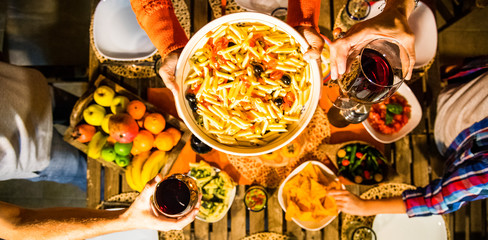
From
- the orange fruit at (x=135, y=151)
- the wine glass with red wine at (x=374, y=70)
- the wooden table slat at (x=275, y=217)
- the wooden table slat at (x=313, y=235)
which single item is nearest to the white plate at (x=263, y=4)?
the wine glass with red wine at (x=374, y=70)

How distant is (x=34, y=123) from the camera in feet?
5.74

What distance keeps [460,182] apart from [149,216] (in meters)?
1.50

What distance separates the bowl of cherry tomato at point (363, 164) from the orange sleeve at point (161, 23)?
1.11m

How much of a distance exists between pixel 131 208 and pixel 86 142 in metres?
0.60

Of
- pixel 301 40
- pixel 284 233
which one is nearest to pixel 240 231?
pixel 284 233

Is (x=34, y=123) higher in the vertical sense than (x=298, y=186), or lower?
higher

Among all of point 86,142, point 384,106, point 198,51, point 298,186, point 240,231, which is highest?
point 198,51

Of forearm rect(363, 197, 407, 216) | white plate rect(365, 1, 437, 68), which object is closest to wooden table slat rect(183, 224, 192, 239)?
forearm rect(363, 197, 407, 216)

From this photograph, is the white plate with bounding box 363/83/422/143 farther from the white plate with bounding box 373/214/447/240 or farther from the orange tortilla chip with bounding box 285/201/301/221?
the orange tortilla chip with bounding box 285/201/301/221

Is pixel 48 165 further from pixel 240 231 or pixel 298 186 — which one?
pixel 298 186

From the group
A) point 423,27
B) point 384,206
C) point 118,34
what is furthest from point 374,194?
point 118,34

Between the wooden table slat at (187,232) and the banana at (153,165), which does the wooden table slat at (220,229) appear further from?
the banana at (153,165)

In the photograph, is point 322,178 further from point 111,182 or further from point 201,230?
point 111,182

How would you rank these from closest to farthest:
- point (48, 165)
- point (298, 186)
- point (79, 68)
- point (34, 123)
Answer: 1. point (298, 186)
2. point (34, 123)
3. point (48, 165)
4. point (79, 68)
